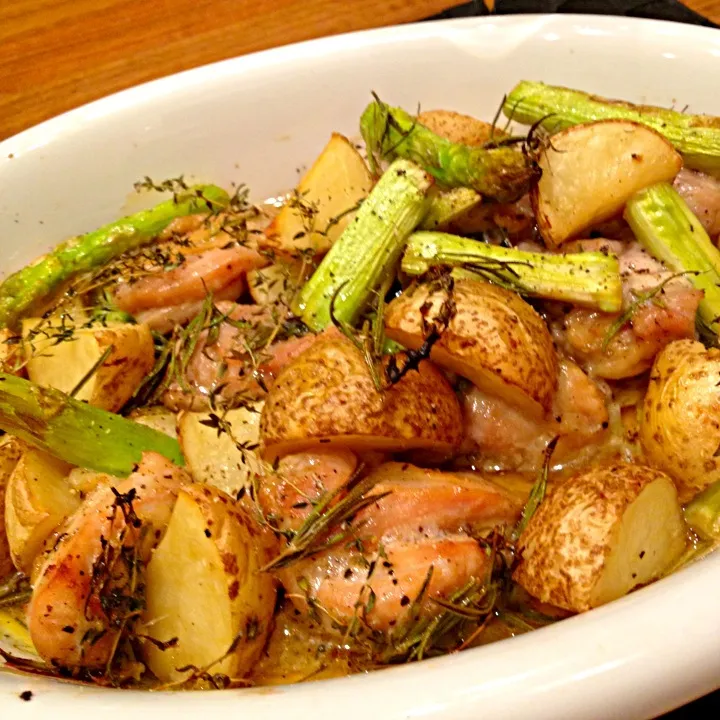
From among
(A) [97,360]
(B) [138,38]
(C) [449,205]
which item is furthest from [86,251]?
(B) [138,38]

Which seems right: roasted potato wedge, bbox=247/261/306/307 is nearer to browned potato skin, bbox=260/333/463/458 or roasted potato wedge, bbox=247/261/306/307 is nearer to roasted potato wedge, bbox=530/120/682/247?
browned potato skin, bbox=260/333/463/458

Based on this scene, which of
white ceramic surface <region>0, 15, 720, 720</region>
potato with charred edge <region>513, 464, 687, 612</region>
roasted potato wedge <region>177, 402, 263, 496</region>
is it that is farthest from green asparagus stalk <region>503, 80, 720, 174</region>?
roasted potato wedge <region>177, 402, 263, 496</region>

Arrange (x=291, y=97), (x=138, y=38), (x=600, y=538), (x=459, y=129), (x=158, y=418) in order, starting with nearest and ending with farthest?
(x=600, y=538) < (x=158, y=418) < (x=459, y=129) < (x=291, y=97) < (x=138, y=38)

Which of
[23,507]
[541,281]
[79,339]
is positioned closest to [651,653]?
[541,281]

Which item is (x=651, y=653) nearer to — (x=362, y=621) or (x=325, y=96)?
(x=362, y=621)

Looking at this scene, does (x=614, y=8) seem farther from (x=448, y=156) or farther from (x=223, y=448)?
(x=223, y=448)
